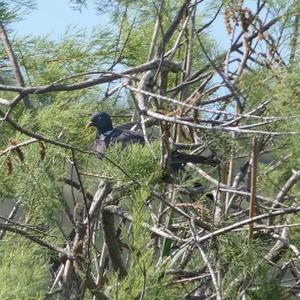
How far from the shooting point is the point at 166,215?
2859mm

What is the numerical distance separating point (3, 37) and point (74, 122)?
0.33 metres

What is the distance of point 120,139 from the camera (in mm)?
2781

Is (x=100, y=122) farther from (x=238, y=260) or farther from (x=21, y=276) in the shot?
(x=21, y=276)

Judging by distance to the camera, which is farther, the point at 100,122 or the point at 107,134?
the point at 100,122

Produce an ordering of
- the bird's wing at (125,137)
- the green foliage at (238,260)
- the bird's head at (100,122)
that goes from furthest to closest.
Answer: the bird's head at (100,122) < the bird's wing at (125,137) < the green foliage at (238,260)

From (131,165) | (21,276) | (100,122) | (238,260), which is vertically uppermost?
(100,122)

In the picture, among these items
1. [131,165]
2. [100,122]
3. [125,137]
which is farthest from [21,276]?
[100,122]

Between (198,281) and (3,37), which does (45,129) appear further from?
(198,281)

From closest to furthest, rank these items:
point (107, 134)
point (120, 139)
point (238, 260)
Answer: point (238, 260) < point (120, 139) < point (107, 134)

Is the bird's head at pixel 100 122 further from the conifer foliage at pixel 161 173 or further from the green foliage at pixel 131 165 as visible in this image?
the green foliage at pixel 131 165

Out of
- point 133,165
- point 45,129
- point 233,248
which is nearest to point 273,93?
point 133,165

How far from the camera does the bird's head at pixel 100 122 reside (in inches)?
117

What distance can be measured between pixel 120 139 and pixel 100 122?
1.05ft

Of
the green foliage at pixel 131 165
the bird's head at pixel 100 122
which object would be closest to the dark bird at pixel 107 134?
the bird's head at pixel 100 122
